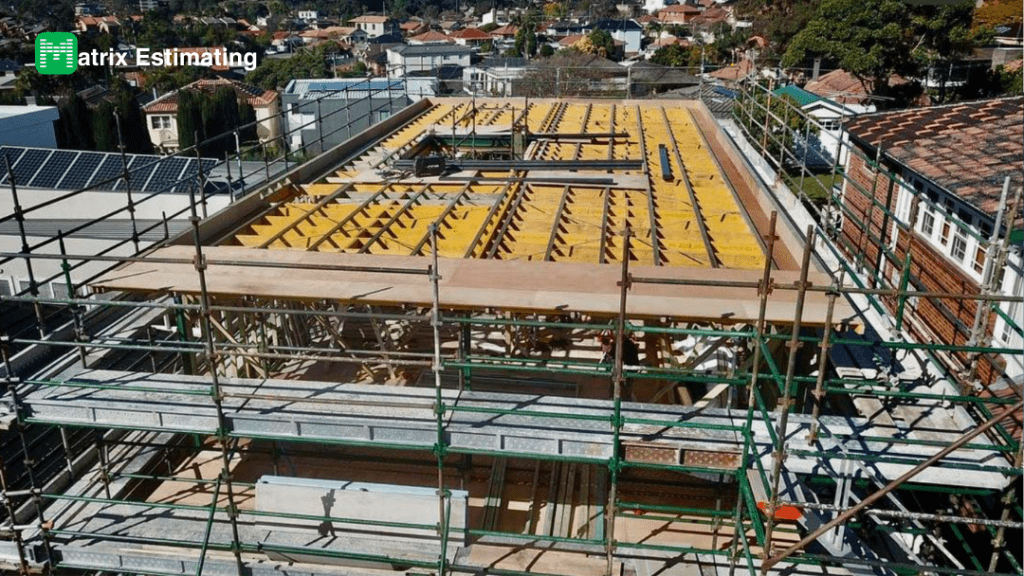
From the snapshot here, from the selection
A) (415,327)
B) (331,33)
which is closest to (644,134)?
(415,327)

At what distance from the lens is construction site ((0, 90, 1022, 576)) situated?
643 cm

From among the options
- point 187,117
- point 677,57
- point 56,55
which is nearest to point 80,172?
point 187,117

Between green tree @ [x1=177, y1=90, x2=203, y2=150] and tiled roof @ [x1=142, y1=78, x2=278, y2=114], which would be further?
tiled roof @ [x1=142, y1=78, x2=278, y2=114]

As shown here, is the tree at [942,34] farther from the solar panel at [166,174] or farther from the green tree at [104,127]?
the green tree at [104,127]

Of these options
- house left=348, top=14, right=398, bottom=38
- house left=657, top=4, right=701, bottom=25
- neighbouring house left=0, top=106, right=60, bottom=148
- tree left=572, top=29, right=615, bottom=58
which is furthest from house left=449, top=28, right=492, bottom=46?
neighbouring house left=0, top=106, right=60, bottom=148

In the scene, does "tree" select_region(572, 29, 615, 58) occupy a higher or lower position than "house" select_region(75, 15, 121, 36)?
lower

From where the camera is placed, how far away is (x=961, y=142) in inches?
466

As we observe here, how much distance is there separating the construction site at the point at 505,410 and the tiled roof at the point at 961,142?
1.87m

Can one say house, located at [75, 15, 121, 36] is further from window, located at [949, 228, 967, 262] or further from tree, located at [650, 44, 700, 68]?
window, located at [949, 228, 967, 262]

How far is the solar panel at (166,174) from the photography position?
22.6 metres

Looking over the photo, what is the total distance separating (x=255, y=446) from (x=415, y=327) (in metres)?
2.93

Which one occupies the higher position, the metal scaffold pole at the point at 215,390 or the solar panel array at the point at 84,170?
the metal scaffold pole at the point at 215,390

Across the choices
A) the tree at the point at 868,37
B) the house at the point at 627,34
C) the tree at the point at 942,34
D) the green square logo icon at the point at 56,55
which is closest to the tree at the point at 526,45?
the house at the point at 627,34

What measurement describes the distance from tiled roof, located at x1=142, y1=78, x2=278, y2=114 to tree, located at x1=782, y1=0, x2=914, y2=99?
35109 mm
